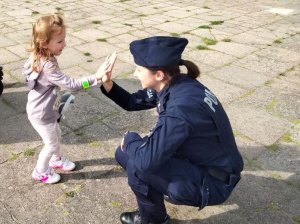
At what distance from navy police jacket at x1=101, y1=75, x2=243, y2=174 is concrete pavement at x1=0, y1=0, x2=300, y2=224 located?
684 millimetres

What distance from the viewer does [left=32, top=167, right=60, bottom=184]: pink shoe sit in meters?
2.95

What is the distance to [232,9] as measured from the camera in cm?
846

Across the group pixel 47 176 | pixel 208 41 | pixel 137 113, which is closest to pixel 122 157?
pixel 47 176

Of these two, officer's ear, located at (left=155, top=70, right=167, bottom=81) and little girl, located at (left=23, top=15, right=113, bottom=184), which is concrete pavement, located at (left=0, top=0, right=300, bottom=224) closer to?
little girl, located at (left=23, top=15, right=113, bottom=184)

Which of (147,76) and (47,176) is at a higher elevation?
(147,76)

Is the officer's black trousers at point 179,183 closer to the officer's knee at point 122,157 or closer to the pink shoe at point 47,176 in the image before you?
the officer's knee at point 122,157

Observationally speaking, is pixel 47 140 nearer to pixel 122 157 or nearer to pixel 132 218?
pixel 122 157

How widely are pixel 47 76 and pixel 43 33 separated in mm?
290

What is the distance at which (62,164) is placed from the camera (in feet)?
10.2

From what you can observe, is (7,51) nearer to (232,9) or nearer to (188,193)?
(188,193)

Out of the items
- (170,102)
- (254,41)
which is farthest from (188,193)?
(254,41)

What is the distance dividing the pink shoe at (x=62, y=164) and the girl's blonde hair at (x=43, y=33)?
887 mm

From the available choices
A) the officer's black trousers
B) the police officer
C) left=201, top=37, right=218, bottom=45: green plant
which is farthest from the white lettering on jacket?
left=201, top=37, right=218, bottom=45: green plant

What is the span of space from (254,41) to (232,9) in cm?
238
